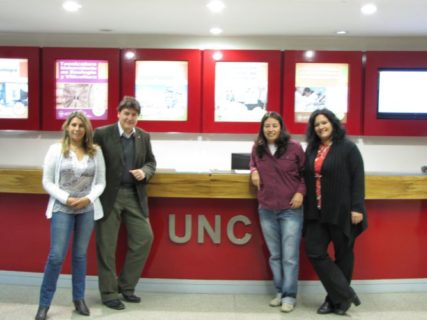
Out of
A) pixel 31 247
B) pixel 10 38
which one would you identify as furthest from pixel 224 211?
pixel 10 38

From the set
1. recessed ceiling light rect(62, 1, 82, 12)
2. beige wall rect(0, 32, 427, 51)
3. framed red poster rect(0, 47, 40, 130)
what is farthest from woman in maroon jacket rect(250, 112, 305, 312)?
framed red poster rect(0, 47, 40, 130)

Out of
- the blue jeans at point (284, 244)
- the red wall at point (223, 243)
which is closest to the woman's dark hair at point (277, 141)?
the blue jeans at point (284, 244)

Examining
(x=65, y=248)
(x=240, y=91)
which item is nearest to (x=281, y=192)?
(x=65, y=248)

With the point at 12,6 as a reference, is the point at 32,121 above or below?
below

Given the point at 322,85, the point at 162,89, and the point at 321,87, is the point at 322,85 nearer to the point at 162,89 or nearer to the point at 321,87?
the point at 321,87

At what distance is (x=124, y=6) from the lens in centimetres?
435

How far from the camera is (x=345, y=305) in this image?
130 inches

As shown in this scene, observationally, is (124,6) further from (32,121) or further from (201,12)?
(32,121)

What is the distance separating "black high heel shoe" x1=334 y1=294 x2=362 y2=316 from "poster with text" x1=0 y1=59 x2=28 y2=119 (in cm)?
432

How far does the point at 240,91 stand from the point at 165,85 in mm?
937

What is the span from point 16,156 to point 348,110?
4283mm

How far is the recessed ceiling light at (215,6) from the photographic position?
4.14 metres

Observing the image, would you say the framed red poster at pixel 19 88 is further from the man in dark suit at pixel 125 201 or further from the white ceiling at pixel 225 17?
the man in dark suit at pixel 125 201

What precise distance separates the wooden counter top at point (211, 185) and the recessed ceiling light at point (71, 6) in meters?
1.71
